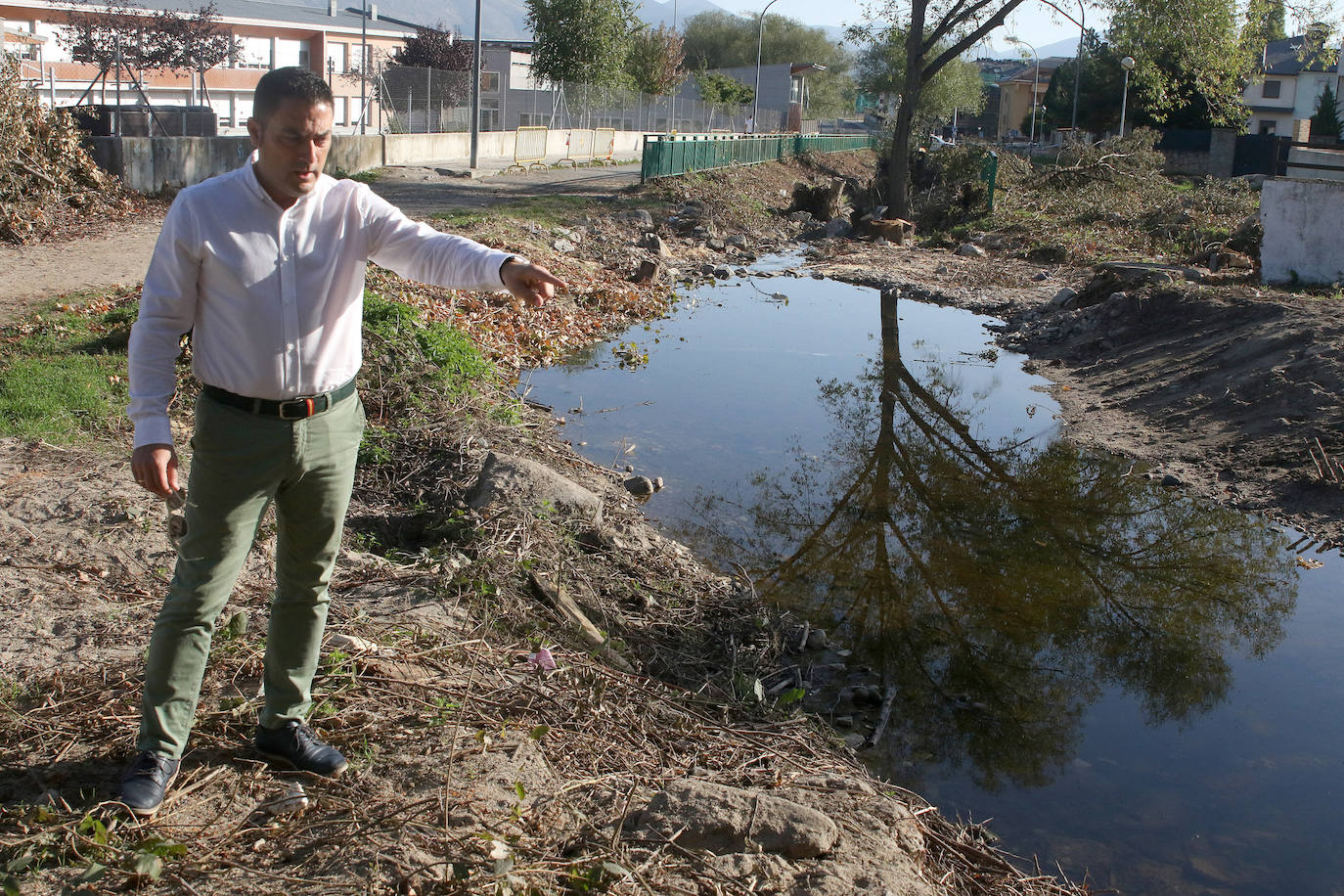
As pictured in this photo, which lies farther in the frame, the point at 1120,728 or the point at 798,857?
the point at 1120,728

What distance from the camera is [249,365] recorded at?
9.43 ft

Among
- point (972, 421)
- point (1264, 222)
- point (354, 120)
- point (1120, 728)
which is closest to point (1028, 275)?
point (1264, 222)

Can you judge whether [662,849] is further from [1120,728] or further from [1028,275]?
[1028,275]

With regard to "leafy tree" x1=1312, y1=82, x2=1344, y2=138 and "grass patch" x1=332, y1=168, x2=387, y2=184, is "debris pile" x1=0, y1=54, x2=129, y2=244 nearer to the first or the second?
"grass patch" x1=332, y1=168, x2=387, y2=184

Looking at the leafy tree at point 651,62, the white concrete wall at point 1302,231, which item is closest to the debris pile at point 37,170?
the white concrete wall at point 1302,231

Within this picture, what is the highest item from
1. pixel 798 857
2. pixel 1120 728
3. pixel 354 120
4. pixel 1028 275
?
pixel 354 120

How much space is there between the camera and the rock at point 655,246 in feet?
61.2

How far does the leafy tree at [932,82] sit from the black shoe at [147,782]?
65.1m

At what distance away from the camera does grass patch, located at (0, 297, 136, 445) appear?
6547 millimetres

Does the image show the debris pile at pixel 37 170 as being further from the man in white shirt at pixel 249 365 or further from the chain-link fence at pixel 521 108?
the chain-link fence at pixel 521 108

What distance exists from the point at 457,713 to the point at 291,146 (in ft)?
6.21

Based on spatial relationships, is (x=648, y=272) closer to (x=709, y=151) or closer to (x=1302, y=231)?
(x=1302, y=231)

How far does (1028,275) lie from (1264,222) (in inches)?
169

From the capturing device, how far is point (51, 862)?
8.77 feet
